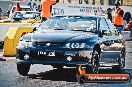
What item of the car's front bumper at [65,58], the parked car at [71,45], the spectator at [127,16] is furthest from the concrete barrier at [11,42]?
the spectator at [127,16]

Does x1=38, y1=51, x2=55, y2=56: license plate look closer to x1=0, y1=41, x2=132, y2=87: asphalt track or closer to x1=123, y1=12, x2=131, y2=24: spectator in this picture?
x1=0, y1=41, x2=132, y2=87: asphalt track

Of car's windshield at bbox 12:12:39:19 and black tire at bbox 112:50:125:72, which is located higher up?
black tire at bbox 112:50:125:72

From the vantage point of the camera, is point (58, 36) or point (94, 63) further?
point (94, 63)

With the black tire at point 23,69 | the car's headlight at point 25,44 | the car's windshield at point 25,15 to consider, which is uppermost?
the car's headlight at point 25,44

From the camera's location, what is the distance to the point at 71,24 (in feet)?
37.3

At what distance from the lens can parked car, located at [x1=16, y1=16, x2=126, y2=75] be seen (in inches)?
389

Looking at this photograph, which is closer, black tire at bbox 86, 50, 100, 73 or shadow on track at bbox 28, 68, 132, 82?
black tire at bbox 86, 50, 100, 73

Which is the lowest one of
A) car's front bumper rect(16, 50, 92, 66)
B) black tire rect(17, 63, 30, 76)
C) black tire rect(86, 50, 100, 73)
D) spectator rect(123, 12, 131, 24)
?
spectator rect(123, 12, 131, 24)

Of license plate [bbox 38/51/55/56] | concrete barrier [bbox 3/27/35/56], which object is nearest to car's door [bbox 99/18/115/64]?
license plate [bbox 38/51/55/56]

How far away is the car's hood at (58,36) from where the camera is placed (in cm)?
998

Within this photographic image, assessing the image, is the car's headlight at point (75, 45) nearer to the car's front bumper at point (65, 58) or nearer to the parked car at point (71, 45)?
the parked car at point (71, 45)

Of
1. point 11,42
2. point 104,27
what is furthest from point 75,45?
point 11,42

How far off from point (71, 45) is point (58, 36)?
0.43m

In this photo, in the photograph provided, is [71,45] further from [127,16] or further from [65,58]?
[127,16]
